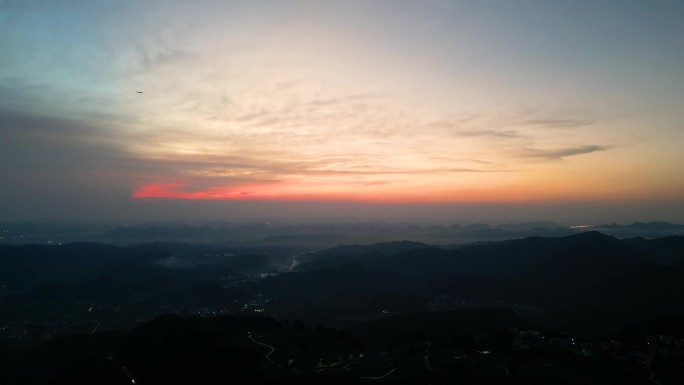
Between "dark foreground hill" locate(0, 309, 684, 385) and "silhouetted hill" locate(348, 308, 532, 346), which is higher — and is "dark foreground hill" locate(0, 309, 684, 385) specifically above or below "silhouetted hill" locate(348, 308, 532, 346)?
above

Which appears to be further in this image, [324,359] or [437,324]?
[437,324]

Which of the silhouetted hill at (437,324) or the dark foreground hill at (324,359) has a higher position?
the dark foreground hill at (324,359)

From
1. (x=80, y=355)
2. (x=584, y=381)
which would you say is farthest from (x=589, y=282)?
(x=80, y=355)

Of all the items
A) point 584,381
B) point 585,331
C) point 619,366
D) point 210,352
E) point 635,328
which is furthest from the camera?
point 585,331

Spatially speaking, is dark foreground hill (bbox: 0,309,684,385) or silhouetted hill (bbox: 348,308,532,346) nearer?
dark foreground hill (bbox: 0,309,684,385)

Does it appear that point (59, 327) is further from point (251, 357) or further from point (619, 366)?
point (619, 366)

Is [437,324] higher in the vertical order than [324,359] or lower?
lower

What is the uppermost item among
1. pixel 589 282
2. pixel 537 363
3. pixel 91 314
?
pixel 537 363

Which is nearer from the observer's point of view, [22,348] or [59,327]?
[22,348]

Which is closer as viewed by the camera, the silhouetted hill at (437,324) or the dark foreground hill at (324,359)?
the dark foreground hill at (324,359)

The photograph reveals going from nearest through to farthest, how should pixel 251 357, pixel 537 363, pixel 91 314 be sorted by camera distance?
pixel 537 363
pixel 251 357
pixel 91 314

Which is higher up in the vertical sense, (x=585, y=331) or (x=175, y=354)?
(x=175, y=354)
